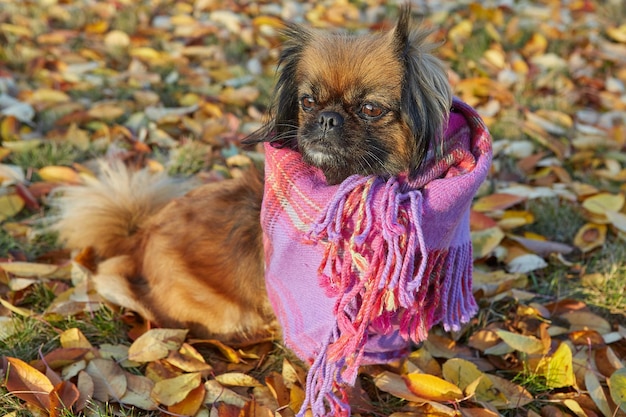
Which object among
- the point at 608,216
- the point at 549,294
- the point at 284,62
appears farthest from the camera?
the point at 608,216

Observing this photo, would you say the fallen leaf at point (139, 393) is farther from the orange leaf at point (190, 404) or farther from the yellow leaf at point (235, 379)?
the yellow leaf at point (235, 379)

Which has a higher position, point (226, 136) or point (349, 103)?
point (349, 103)

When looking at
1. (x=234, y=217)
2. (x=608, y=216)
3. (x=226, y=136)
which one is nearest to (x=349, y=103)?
(x=234, y=217)

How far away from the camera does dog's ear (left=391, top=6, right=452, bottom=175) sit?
1.83 metres

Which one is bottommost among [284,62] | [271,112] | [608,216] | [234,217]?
[608,216]

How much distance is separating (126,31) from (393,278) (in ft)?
13.0

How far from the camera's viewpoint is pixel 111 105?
152 inches

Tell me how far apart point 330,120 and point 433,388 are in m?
1.00

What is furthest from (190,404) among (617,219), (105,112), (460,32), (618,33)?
(618,33)

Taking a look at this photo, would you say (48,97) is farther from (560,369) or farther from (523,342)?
(560,369)

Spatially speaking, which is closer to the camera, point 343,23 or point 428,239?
point 428,239

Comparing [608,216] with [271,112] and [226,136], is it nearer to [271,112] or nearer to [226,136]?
[271,112]

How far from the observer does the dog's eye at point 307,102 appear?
1.96 m

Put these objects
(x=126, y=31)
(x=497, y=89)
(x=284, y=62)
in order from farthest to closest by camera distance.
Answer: (x=126, y=31)
(x=497, y=89)
(x=284, y=62)
